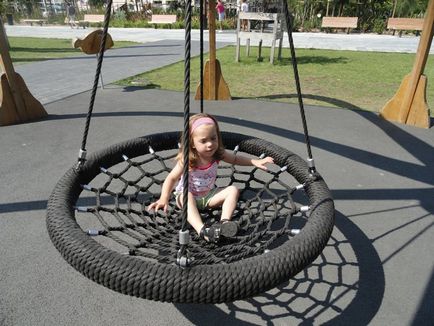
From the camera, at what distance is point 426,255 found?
2.42 metres

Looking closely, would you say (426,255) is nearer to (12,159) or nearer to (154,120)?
(154,120)

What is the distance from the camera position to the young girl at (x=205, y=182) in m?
2.03

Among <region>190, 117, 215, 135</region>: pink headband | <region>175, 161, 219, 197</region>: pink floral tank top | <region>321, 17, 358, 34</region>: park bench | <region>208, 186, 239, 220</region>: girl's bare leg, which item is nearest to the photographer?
<region>190, 117, 215, 135</region>: pink headband

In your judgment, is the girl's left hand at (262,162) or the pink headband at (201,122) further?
the girl's left hand at (262,162)

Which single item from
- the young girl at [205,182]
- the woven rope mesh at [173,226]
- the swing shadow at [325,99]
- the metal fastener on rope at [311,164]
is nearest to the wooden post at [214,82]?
the swing shadow at [325,99]

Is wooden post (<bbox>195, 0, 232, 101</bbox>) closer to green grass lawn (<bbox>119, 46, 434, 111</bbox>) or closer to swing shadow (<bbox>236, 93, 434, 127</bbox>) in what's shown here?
swing shadow (<bbox>236, 93, 434, 127</bbox>)

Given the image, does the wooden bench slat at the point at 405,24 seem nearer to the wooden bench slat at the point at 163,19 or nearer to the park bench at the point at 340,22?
the park bench at the point at 340,22

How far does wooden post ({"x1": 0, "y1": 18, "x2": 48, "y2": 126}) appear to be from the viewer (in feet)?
15.8

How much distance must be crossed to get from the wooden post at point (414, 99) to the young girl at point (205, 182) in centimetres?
338

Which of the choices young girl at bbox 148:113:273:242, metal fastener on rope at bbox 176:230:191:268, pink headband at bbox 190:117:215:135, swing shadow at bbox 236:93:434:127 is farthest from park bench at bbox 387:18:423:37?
metal fastener on rope at bbox 176:230:191:268

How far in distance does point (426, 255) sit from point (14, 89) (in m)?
5.30

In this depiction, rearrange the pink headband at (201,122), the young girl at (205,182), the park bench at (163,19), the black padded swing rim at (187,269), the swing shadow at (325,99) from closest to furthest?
the black padded swing rim at (187,269) < the young girl at (205,182) < the pink headband at (201,122) < the swing shadow at (325,99) < the park bench at (163,19)

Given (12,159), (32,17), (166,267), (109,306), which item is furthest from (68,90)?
(32,17)

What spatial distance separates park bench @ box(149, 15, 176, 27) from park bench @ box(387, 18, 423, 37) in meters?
11.8
